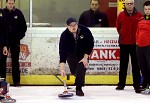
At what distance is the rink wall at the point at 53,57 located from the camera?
24.5ft

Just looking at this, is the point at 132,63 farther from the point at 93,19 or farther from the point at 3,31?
the point at 3,31

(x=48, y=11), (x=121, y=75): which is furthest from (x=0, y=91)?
(x=48, y=11)

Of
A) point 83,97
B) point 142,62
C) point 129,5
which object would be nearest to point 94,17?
point 129,5

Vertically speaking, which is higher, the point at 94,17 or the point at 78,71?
the point at 94,17

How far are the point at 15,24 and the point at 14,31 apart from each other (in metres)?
0.12

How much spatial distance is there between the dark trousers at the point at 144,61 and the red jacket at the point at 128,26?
0.35 m

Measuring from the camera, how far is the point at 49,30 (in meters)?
7.53

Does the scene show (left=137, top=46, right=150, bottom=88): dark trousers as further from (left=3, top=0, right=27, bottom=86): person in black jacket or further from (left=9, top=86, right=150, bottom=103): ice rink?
(left=3, top=0, right=27, bottom=86): person in black jacket

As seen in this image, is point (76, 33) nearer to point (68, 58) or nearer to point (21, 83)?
point (68, 58)

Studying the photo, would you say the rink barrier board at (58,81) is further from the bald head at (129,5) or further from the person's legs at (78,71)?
the bald head at (129,5)

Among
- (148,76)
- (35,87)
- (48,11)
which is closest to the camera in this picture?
(148,76)

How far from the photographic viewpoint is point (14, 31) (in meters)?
7.04

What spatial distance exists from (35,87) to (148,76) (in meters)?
2.06

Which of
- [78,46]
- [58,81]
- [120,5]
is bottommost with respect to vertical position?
[58,81]
